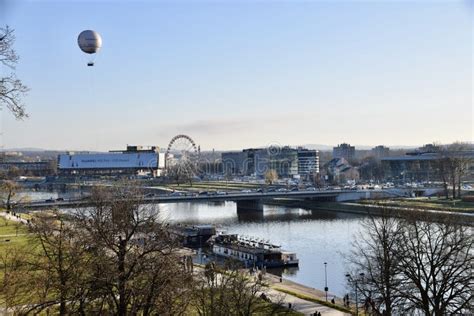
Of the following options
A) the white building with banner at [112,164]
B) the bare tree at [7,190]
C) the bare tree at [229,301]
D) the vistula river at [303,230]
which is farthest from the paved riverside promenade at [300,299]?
the white building with banner at [112,164]

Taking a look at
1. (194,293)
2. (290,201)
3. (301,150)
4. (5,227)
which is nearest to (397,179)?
(290,201)

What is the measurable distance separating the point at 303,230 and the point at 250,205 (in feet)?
68.6

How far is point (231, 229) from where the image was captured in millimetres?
52969

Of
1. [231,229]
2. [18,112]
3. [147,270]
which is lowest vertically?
[231,229]

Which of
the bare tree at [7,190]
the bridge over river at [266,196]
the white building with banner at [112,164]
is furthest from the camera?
the white building with banner at [112,164]

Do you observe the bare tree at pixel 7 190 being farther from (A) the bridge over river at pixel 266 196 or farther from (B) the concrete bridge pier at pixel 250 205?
(B) the concrete bridge pier at pixel 250 205

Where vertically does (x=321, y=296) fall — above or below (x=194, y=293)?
below

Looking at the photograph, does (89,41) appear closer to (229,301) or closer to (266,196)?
(229,301)

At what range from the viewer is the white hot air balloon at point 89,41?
103ft

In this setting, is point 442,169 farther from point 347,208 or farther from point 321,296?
point 321,296

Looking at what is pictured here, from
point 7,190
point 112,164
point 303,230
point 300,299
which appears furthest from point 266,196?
point 112,164

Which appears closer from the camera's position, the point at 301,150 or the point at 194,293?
the point at 194,293

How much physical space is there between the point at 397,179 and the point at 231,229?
62028 mm

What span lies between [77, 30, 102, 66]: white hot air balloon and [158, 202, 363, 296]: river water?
16.6m
